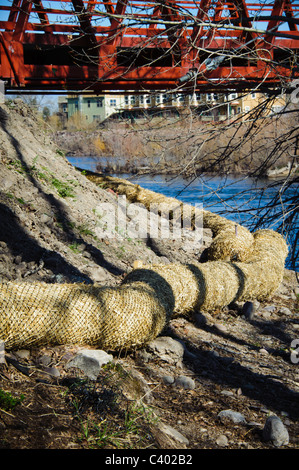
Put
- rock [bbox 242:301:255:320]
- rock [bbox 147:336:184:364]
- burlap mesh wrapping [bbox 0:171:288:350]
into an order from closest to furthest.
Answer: burlap mesh wrapping [bbox 0:171:288:350] → rock [bbox 147:336:184:364] → rock [bbox 242:301:255:320]

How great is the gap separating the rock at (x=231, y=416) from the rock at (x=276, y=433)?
257 millimetres

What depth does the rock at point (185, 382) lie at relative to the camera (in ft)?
12.2

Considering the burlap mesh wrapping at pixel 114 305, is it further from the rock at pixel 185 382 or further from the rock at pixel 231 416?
the rock at pixel 231 416

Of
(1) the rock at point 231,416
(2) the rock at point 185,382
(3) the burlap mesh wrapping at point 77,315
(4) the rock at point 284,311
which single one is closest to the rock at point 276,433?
(1) the rock at point 231,416

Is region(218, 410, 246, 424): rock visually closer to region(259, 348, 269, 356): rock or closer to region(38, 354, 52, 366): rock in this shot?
region(38, 354, 52, 366): rock

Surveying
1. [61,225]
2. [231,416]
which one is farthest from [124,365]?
[61,225]

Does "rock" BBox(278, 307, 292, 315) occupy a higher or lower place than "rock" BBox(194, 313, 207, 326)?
lower

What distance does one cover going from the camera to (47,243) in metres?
6.04

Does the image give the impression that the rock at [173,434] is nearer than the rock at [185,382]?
Yes

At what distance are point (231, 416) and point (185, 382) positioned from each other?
0.60m

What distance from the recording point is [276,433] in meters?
2.91

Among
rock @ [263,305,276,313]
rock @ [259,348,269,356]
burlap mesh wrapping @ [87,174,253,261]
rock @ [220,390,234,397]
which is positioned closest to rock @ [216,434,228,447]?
rock @ [220,390,234,397]

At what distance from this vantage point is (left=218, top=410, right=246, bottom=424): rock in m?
3.20
